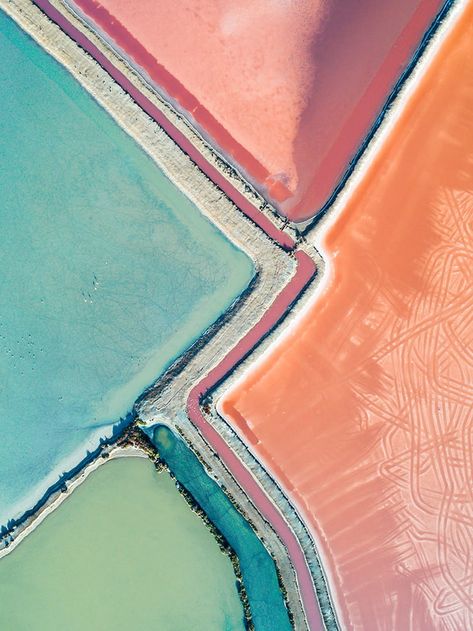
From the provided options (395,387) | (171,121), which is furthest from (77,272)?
(395,387)

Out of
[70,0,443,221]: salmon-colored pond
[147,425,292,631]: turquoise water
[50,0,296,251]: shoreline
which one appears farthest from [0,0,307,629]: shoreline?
[70,0,443,221]: salmon-colored pond

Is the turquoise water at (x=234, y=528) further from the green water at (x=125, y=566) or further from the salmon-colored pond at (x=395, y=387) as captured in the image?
the salmon-colored pond at (x=395, y=387)

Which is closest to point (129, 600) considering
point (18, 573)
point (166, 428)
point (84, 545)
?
point (84, 545)

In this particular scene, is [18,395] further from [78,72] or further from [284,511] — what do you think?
[78,72]

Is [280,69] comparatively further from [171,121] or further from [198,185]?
[198,185]

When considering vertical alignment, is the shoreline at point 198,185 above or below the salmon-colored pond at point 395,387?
above

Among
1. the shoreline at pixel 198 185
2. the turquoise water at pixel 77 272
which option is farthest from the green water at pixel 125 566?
the shoreline at pixel 198 185

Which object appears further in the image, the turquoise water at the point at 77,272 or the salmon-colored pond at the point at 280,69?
the turquoise water at the point at 77,272
